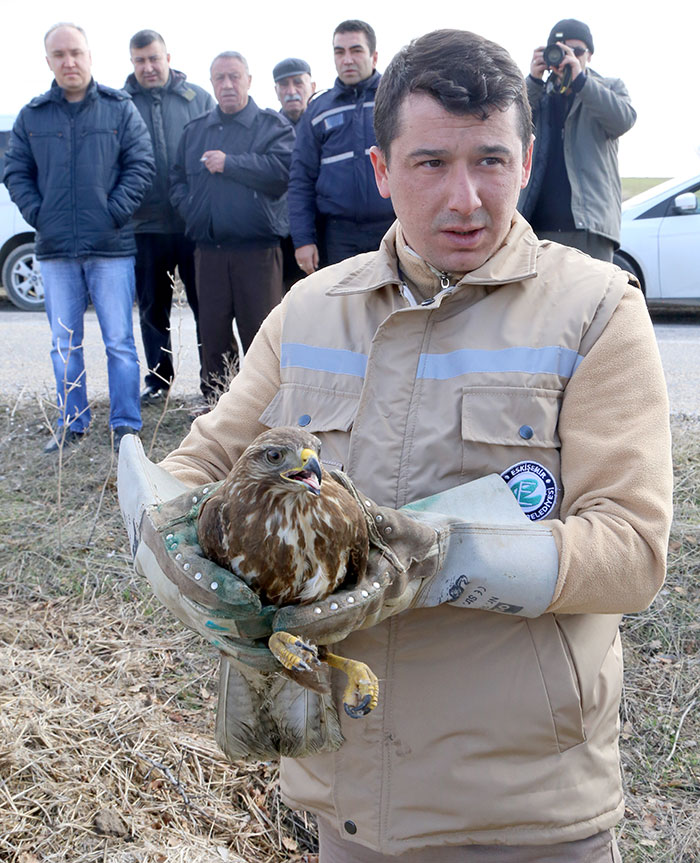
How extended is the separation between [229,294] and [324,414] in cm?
432

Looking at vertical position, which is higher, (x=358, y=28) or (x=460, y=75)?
(x=358, y=28)

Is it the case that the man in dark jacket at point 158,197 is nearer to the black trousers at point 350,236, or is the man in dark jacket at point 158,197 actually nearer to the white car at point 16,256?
the black trousers at point 350,236

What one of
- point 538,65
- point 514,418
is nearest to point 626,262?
point 538,65

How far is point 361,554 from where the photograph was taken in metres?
1.66

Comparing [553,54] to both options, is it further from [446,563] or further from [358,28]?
[446,563]

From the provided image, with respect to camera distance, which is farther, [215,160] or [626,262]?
[626,262]

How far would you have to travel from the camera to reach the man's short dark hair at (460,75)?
5.65ft

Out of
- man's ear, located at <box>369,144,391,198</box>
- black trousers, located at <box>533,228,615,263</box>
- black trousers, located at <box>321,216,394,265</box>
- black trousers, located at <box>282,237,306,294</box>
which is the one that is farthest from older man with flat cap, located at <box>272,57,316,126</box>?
man's ear, located at <box>369,144,391,198</box>

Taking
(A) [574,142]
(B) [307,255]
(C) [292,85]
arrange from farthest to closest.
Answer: (C) [292,85] → (B) [307,255] → (A) [574,142]

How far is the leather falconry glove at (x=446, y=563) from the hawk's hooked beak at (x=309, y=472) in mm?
106

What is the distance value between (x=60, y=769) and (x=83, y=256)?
3.84m

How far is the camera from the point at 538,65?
4754 mm

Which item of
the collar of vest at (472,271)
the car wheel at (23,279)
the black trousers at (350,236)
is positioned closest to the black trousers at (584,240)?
the black trousers at (350,236)

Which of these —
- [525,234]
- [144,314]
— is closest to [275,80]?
[144,314]
